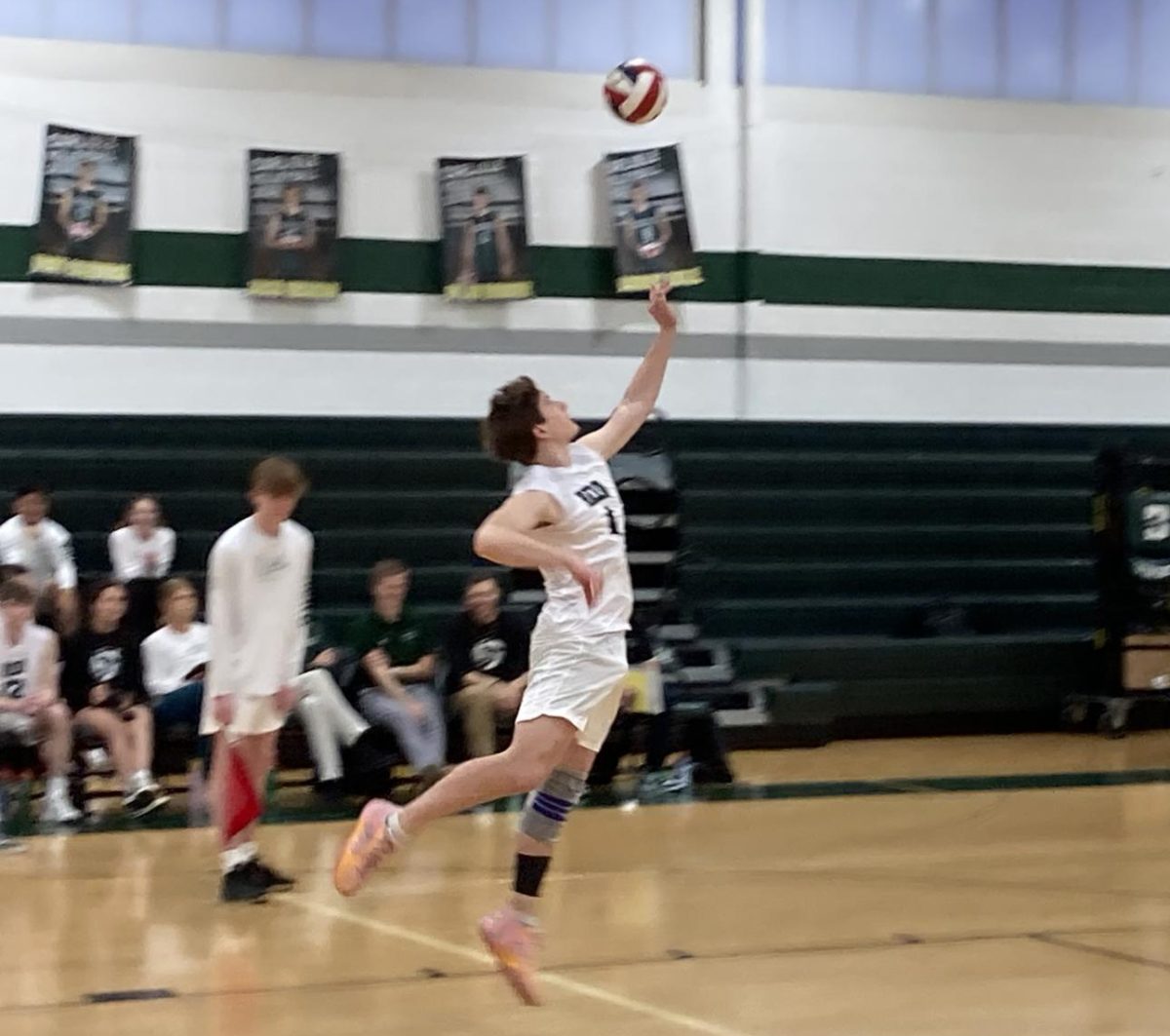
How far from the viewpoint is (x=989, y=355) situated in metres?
15.0

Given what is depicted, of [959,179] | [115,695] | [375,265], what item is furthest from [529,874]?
[959,179]

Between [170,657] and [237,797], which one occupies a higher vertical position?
[170,657]

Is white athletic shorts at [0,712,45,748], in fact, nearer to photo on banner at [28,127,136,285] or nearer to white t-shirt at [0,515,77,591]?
white t-shirt at [0,515,77,591]

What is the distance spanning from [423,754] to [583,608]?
422cm

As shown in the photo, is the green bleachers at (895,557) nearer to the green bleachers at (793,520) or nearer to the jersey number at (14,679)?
the green bleachers at (793,520)

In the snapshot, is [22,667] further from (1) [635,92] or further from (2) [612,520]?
(2) [612,520]

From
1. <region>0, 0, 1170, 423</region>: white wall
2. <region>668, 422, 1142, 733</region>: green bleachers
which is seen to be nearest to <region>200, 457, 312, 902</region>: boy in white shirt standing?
<region>668, 422, 1142, 733</region>: green bleachers

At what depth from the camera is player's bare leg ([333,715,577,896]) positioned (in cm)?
521

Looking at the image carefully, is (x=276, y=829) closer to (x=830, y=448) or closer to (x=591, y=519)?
(x=591, y=519)

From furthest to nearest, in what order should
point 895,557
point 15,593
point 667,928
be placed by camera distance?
point 895,557
point 15,593
point 667,928

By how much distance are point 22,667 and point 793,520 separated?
21.8ft

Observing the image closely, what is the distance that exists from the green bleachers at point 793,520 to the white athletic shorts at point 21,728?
3.51 meters

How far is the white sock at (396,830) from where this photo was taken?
5.49m

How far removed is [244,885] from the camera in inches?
262
